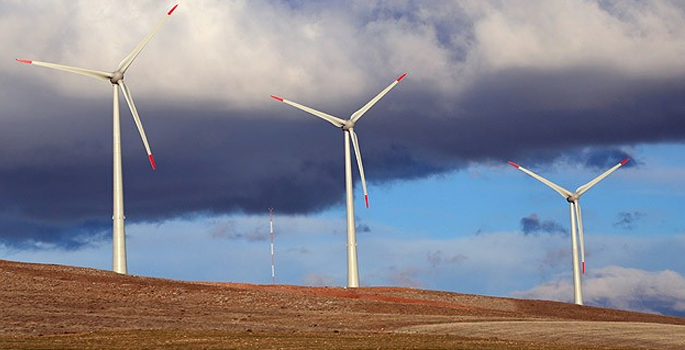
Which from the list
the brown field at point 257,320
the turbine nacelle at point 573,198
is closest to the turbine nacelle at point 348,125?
the brown field at point 257,320

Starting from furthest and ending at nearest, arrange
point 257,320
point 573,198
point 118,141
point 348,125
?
point 573,198 → point 348,125 → point 118,141 → point 257,320

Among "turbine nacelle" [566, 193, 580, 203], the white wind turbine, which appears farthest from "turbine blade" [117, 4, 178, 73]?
"turbine nacelle" [566, 193, 580, 203]

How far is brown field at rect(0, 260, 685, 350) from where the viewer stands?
157 ft

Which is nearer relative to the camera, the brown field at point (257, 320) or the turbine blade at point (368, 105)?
the brown field at point (257, 320)

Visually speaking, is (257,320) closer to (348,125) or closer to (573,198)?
(348,125)

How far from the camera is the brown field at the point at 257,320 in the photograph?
157 feet

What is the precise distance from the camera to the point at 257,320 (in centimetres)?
6162

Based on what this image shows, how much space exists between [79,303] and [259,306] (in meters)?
12.0

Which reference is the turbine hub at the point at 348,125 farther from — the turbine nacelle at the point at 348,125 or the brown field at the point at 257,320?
the brown field at the point at 257,320

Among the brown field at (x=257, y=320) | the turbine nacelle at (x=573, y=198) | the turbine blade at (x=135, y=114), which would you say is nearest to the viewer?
the brown field at (x=257, y=320)

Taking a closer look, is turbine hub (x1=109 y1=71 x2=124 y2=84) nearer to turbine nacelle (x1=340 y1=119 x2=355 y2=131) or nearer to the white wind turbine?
the white wind turbine

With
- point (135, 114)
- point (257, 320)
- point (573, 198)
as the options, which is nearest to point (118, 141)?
point (135, 114)

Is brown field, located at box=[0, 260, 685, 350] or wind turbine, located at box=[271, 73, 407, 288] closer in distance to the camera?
brown field, located at box=[0, 260, 685, 350]

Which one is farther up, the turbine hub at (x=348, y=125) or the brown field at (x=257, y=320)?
the turbine hub at (x=348, y=125)
